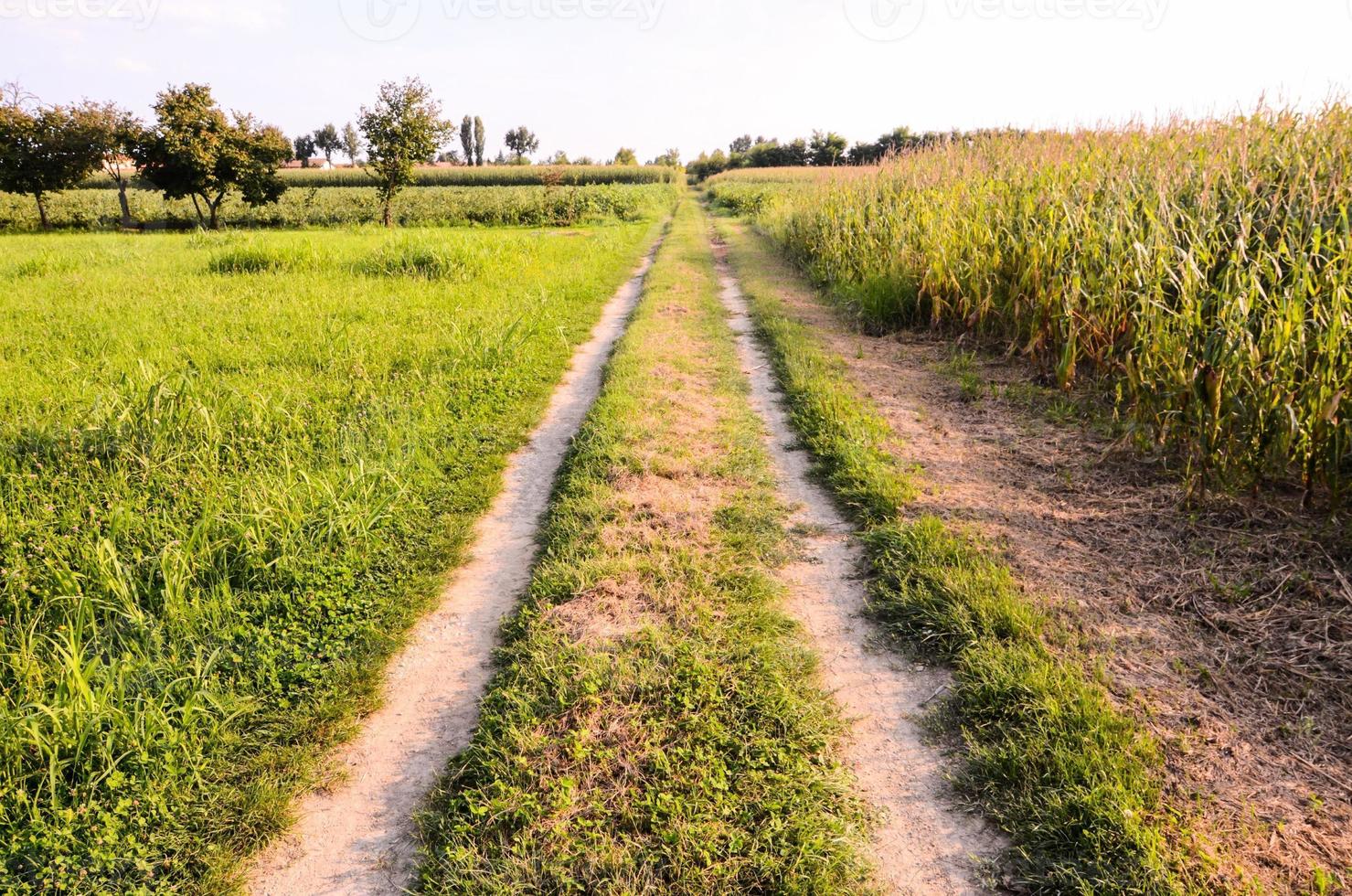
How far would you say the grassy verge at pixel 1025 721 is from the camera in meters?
2.05

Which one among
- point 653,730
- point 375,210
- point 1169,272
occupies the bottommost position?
point 653,730

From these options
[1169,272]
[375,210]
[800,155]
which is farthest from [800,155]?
[1169,272]

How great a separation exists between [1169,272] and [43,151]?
3950 cm

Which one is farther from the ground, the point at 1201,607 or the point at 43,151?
the point at 43,151

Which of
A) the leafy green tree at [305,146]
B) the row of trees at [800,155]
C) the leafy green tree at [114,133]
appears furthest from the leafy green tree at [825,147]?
the leafy green tree at [305,146]

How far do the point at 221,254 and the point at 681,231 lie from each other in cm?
1269

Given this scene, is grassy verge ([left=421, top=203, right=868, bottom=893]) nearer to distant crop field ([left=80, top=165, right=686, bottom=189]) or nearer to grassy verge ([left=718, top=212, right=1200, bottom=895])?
grassy verge ([left=718, top=212, right=1200, bottom=895])

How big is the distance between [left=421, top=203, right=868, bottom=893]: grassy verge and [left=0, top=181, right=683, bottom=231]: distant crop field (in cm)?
2474

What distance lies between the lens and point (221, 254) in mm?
12844

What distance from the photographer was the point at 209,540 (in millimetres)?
3744

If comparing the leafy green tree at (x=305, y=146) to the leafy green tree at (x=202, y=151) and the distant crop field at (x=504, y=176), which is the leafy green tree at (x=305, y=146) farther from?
the leafy green tree at (x=202, y=151)

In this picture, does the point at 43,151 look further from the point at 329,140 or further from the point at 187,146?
the point at 329,140

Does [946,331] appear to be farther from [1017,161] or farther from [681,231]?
[681,231]

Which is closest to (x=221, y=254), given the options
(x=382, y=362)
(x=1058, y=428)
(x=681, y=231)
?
(x=382, y=362)
